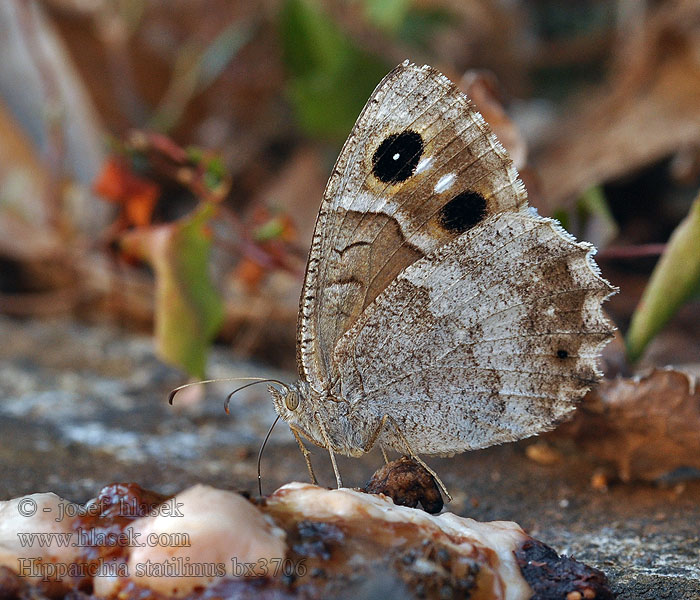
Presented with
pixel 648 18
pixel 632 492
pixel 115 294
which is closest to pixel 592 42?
pixel 648 18

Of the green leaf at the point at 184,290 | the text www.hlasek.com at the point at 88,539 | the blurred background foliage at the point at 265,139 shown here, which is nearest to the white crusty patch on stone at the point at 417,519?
the text www.hlasek.com at the point at 88,539

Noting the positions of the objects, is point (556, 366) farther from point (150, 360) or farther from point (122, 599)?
point (150, 360)

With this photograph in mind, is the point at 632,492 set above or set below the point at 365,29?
below

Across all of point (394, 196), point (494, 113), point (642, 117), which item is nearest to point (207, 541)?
point (394, 196)

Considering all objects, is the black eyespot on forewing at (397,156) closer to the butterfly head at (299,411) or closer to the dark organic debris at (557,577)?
the butterfly head at (299,411)

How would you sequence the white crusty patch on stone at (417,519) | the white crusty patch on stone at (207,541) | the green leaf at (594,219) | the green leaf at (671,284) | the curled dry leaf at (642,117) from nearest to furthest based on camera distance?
the white crusty patch on stone at (207,541) < the white crusty patch on stone at (417,519) < the green leaf at (671,284) < the green leaf at (594,219) < the curled dry leaf at (642,117)

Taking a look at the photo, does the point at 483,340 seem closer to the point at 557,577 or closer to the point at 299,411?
the point at 299,411
